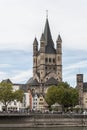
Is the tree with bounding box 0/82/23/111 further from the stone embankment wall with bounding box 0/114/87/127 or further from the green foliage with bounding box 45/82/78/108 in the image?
the stone embankment wall with bounding box 0/114/87/127

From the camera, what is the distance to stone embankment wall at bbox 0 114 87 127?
126 m

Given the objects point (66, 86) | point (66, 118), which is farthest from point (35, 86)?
point (66, 118)

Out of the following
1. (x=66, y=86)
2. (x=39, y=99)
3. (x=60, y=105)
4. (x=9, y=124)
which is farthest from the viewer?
(x=39, y=99)

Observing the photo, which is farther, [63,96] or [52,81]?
[52,81]

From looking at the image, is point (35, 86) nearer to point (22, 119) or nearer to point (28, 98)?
point (28, 98)

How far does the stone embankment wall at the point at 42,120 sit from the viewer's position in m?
126

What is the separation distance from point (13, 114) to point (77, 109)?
1864 inches

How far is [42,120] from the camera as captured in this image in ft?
425

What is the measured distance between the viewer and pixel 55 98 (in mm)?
164750

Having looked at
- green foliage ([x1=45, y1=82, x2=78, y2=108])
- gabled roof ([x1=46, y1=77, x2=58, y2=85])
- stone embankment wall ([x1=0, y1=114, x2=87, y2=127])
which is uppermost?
gabled roof ([x1=46, y1=77, x2=58, y2=85])

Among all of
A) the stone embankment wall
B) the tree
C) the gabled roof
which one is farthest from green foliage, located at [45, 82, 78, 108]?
the stone embankment wall

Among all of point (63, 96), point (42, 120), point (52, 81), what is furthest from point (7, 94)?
point (52, 81)

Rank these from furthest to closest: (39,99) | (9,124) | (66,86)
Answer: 1. (39,99)
2. (66,86)
3. (9,124)

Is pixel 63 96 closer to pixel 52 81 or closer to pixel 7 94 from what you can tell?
pixel 7 94
